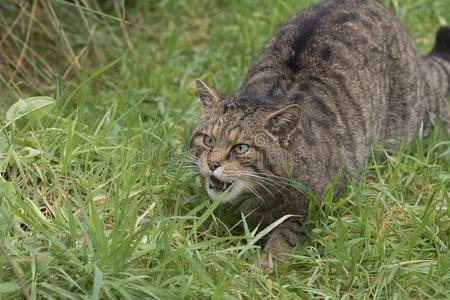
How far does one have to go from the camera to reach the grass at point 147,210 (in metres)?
2.97

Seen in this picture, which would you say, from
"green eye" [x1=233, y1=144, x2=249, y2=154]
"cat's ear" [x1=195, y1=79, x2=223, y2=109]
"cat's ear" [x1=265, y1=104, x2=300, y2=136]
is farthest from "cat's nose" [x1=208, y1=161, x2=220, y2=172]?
"cat's ear" [x1=195, y1=79, x2=223, y2=109]

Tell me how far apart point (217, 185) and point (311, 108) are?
75 centimetres

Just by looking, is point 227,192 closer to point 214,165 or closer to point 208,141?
point 214,165

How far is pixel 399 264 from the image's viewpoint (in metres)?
3.32

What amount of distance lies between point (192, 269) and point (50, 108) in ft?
3.96

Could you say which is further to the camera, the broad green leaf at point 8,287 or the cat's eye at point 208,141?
the cat's eye at point 208,141

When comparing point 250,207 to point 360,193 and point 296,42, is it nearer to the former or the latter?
point 360,193

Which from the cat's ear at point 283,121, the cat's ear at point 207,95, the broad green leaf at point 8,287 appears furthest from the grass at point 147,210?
the cat's ear at point 283,121

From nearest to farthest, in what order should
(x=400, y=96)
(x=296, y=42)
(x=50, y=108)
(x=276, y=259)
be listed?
(x=276, y=259), (x=50, y=108), (x=296, y=42), (x=400, y=96)

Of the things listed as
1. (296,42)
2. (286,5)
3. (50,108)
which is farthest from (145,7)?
(50,108)

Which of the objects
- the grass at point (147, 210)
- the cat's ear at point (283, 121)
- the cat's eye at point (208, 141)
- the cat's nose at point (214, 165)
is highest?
the cat's ear at point (283, 121)

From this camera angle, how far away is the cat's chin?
358cm

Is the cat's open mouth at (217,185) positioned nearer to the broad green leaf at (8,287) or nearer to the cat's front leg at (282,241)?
the cat's front leg at (282,241)

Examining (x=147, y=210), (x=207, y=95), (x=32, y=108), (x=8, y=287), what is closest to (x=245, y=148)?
(x=207, y=95)
